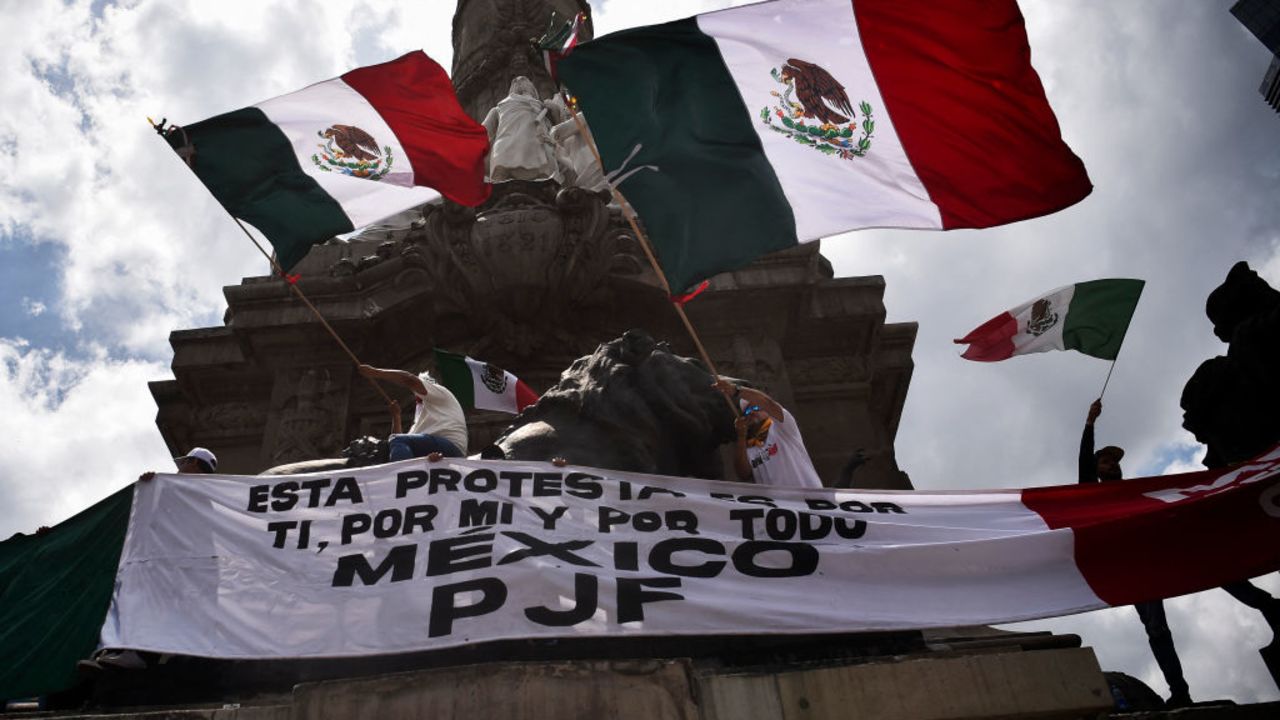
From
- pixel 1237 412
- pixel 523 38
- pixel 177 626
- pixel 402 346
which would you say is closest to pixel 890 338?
pixel 1237 412

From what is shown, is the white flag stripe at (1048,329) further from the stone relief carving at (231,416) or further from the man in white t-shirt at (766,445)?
the stone relief carving at (231,416)

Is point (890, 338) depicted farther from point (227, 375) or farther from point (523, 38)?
point (523, 38)

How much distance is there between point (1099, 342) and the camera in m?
10.6

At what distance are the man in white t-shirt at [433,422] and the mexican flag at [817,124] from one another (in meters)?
2.13

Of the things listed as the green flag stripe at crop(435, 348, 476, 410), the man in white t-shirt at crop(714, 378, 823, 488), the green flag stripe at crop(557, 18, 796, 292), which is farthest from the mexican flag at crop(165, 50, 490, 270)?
the man in white t-shirt at crop(714, 378, 823, 488)

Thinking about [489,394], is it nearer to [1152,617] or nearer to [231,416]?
[231,416]

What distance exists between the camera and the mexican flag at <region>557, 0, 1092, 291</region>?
7.76 metres

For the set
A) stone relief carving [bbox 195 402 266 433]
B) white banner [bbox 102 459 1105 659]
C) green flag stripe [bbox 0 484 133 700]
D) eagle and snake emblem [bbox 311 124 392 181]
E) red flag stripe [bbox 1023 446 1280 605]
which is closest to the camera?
white banner [bbox 102 459 1105 659]

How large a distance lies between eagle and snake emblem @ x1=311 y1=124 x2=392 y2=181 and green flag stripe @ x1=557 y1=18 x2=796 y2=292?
8.02 ft

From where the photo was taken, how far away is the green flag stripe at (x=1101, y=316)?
34.6 ft

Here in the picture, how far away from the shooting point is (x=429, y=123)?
33.7ft

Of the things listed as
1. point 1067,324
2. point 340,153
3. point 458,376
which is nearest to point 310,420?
point 458,376

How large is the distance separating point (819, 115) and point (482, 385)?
13.9ft

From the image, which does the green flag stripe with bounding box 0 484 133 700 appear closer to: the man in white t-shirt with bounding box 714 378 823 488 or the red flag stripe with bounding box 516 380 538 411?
the red flag stripe with bounding box 516 380 538 411
